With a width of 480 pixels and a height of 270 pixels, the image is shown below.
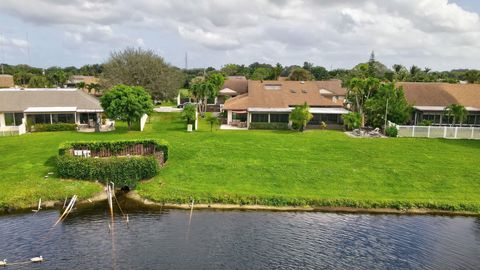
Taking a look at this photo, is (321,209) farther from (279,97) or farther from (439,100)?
(439,100)

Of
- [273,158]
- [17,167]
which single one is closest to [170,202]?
[273,158]

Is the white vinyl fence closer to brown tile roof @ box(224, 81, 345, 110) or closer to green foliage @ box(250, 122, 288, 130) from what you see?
brown tile roof @ box(224, 81, 345, 110)

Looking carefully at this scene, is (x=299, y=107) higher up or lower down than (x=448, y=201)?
higher up

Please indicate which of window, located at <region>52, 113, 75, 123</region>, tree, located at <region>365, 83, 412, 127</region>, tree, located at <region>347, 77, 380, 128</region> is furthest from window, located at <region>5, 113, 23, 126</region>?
tree, located at <region>365, 83, 412, 127</region>

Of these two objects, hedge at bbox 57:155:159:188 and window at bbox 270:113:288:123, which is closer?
hedge at bbox 57:155:159:188

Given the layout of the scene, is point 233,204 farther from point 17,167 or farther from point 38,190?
point 17,167
